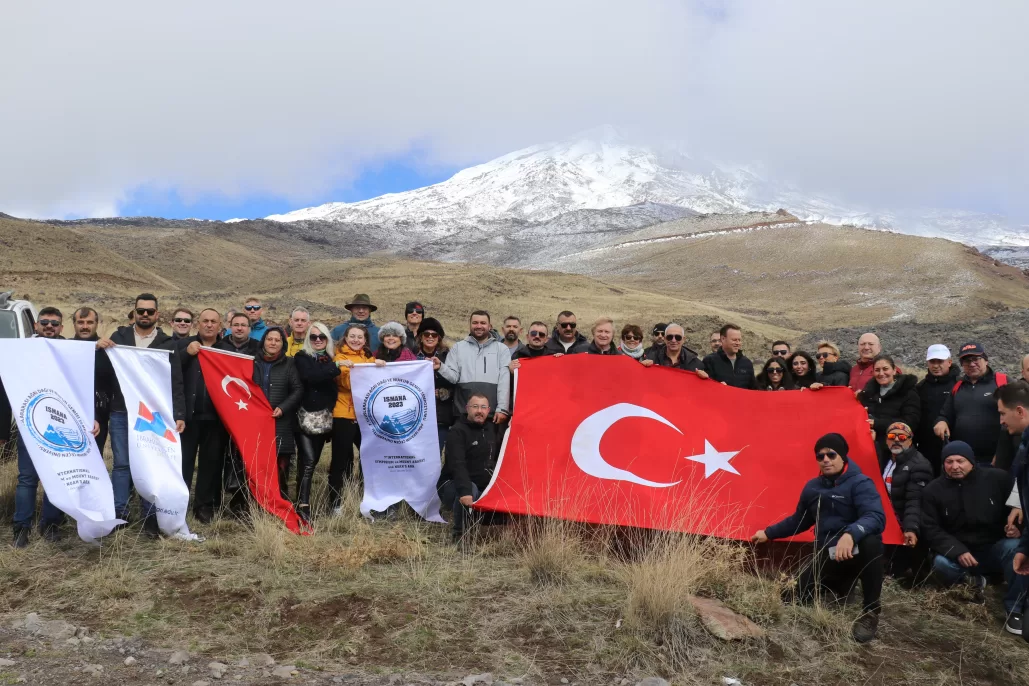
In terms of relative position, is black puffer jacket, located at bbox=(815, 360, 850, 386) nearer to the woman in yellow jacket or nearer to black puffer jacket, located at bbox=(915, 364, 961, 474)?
A: black puffer jacket, located at bbox=(915, 364, 961, 474)

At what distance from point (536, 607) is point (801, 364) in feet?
13.7

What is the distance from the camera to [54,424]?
6770mm

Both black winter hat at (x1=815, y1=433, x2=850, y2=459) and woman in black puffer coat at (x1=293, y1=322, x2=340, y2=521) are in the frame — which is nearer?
black winter hat at (x1=815, y1=433, x2=850, y2=459)

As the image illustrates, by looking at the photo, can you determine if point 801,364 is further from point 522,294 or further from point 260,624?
point 522,294

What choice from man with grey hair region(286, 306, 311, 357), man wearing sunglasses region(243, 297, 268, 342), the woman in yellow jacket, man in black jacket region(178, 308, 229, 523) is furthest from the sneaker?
man wearing sunglasses region(243, 297, 268, 342)

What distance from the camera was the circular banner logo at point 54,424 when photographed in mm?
6672

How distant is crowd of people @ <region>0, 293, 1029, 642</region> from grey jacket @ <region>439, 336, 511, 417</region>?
16mm

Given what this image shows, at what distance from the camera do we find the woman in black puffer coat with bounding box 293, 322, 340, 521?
25.2 feet

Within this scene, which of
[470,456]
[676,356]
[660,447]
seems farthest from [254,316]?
[660,447]

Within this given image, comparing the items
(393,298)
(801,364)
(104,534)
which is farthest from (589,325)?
(104,534)

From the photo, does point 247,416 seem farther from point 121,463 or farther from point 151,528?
point 151,528

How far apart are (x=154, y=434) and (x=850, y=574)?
587cm

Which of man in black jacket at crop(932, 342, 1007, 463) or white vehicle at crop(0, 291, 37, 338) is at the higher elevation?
white vehicle at crop(0, 291, 37, 338)

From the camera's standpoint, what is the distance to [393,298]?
148 ft
